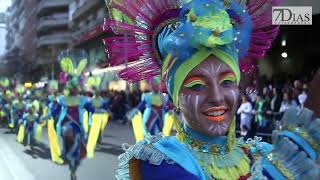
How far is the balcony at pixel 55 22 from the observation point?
76.0 metres

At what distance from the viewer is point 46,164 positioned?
39.2ft

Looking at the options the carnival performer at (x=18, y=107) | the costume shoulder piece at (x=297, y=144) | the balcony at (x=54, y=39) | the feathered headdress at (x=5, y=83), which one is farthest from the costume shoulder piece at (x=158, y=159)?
the balcony at (x=54, y=39)

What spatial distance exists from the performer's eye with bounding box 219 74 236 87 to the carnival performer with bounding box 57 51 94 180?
7.23 metres

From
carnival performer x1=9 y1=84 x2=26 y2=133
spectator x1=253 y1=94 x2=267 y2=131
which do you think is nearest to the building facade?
carnival performer x1=9 y1=84 x2=26 y2=133

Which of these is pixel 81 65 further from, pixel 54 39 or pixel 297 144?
pixel 54 39

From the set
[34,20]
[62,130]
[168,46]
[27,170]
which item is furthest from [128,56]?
[34,20]

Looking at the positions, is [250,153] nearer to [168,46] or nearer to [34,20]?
[168,46]

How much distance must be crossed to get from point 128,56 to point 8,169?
961cm

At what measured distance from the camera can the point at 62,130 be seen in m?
9.62

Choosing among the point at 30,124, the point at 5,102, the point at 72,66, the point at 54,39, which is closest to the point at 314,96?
the point at 72,66

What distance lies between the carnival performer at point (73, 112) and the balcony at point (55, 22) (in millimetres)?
65759

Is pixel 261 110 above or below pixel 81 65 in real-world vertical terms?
below

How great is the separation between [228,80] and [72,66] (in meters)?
8.73

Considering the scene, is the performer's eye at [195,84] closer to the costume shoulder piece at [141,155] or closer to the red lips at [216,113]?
the red lips at [216,113]
